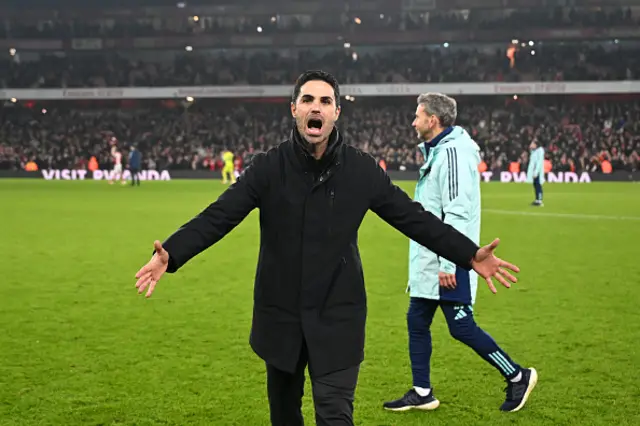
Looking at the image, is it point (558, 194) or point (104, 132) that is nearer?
point (558, 194)

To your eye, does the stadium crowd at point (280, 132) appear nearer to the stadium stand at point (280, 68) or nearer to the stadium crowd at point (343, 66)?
the stadium stand at point (280, 68)

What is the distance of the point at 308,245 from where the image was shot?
3545 millimetres

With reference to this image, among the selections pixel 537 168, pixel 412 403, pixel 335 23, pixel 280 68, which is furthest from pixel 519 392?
pixel 335 23

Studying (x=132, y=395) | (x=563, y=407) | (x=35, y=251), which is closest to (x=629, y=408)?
(x=563, y=407)

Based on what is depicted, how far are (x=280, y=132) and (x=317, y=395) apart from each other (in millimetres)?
50399

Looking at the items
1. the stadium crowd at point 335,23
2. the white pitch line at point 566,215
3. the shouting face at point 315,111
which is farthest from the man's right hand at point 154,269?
the stadium crowd at point 335,23

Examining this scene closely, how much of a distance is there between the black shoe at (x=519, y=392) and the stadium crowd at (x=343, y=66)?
47.5 m

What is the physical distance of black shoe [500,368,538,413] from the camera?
5509 mm

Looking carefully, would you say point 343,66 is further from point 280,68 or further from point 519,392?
point 519,392

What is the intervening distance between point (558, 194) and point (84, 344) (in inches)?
1000

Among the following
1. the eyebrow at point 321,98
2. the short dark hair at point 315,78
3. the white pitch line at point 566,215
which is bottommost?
the white pitch line at point 566,215

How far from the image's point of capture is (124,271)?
1182 centimetres

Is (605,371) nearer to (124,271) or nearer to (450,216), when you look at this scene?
(450,216)

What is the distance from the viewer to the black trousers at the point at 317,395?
3.53 m
